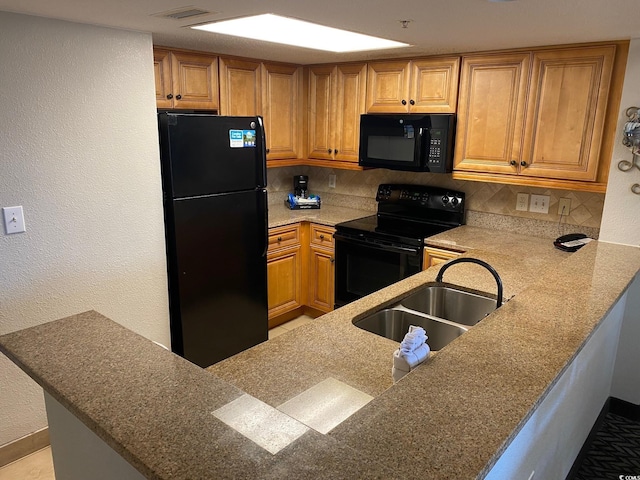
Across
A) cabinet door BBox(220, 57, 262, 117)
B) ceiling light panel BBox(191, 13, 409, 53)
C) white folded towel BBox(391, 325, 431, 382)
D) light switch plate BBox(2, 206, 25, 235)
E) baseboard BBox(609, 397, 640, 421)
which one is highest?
ceiling light panel BBox(191, 13, 409, 53)

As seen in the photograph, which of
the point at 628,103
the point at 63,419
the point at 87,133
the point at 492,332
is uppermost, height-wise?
the point at 628,103

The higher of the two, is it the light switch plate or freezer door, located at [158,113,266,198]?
freezer door, located at [158,113,266,198]

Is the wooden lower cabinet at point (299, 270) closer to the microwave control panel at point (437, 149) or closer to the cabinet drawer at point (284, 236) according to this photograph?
the cabinet drawer at point (284, 236)

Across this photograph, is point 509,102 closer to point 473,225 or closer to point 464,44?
point 464,44

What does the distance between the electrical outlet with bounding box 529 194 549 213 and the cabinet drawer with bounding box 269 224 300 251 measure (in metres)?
1.67

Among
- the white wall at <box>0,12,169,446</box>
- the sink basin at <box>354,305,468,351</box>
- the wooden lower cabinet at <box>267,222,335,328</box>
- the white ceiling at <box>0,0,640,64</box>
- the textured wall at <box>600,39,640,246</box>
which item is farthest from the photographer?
the wooden lower cabinet at <box>267,222,335,328</box>

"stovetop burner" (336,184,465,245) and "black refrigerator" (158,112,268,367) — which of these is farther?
"stovetop burner" (336,184,465,245)

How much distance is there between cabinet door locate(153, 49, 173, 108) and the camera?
288cm

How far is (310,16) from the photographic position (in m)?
2.00

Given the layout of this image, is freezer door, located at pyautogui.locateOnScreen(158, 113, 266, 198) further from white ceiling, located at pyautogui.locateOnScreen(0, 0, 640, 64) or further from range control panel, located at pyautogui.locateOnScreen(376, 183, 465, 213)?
range control panel, located at pyautogui.locateOnScreen(376, 183, 465, 213)

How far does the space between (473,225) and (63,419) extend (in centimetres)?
291

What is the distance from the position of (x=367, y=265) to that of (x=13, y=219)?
84.9 inches

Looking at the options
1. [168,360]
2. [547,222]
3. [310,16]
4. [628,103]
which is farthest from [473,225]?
[168,360]

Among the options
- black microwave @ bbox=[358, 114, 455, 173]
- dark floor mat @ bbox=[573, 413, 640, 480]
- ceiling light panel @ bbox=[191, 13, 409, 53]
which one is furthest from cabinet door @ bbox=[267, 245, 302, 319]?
dark floor mat @ bbox=[573, 413, 640, 480]
